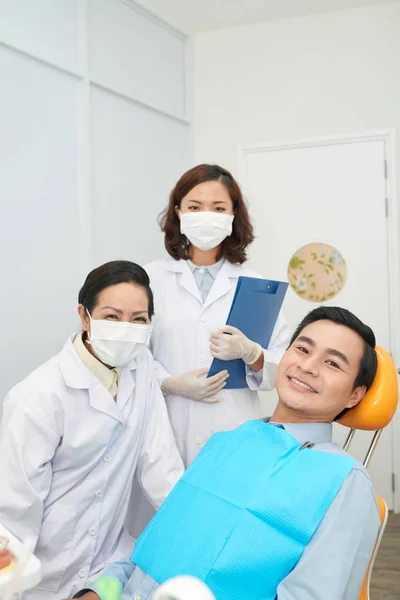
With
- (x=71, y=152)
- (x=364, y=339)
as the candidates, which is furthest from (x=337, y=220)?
(x=364, y=339)

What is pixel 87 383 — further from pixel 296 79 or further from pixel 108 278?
pixel 296 79

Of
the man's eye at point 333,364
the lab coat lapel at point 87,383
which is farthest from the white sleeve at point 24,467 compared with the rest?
the man's eye at point 333,364

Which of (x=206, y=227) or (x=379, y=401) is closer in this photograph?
(x=379, y=401)

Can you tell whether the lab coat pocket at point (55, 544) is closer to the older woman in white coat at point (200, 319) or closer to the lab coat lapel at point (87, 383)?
the lab coat lapel at point (87, 383)

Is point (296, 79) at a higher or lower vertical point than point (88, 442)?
higher

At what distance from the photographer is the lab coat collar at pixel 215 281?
2.03 m

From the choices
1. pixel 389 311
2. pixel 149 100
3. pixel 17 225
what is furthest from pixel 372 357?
pixel 149 100

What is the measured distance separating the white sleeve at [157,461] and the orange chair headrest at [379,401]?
1.56ft

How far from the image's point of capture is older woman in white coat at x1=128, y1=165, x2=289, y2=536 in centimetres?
195

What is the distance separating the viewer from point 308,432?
1.37 meters

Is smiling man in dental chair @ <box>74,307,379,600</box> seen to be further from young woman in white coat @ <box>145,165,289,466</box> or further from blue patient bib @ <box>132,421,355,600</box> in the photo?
young woman in white coat @ <box>145,165,289,466</box>

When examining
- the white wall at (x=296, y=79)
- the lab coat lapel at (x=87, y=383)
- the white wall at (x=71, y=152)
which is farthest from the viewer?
the white wall at (x=296, y=79)

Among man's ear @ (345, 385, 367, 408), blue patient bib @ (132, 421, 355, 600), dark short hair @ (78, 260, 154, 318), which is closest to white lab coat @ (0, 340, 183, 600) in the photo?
dark short hair @ (78, 260, 154, 318)

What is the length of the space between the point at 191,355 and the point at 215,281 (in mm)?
255
